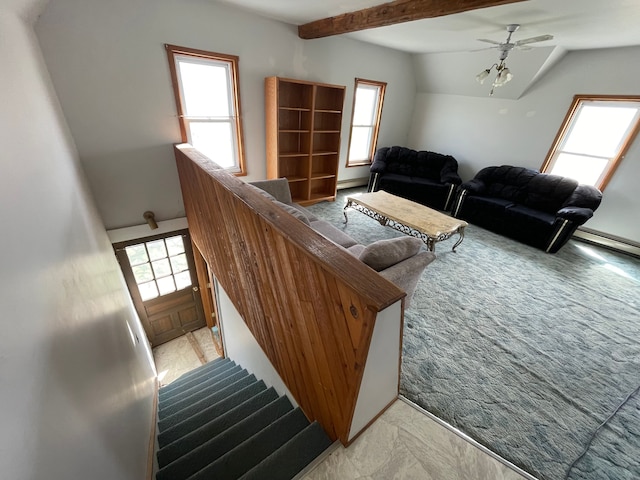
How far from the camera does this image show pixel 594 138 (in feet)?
12.0

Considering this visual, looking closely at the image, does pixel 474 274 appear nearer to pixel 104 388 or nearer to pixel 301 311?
pixel 301 311

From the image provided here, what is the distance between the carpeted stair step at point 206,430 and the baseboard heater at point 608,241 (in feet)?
16.3

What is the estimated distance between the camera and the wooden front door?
321cm

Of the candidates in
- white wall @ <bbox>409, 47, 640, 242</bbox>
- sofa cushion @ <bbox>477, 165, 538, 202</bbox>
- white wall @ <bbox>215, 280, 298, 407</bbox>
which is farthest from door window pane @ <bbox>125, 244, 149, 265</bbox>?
white wall @ <bbox>409, 47, 640, 242</bbox>

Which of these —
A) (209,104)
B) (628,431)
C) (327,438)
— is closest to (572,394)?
(628,431)

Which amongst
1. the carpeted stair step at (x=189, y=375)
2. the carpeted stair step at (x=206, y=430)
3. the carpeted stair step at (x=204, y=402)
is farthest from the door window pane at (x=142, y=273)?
the carpeted stair step at (x=206, y=430)

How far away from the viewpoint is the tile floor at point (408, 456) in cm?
96

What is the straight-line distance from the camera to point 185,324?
3.93 m

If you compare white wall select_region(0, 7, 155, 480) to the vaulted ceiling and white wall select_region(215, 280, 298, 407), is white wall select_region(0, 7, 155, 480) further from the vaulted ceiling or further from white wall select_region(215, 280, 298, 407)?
the vaulted ceiling

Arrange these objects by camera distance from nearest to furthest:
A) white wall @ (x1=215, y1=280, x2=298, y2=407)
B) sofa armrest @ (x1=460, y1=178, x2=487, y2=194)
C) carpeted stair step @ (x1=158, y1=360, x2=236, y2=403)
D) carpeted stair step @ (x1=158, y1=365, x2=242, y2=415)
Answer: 1. white wall @ (x1=215, y1=280, x2=298, y2=407)
2. carpeted stair step @ (x1=158, y1=365, x2=242, y2=415)
3. carpeted stair step @ (x1=158, y1=360, x2=236, y2=403)
4. sofa armrest @ (x1=460, y1=178, x2=487, y2=194)

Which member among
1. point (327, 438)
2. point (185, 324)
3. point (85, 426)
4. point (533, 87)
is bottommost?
point (185, 324)

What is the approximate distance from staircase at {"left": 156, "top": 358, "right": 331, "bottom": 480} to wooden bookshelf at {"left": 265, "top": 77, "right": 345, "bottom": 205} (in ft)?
9.48

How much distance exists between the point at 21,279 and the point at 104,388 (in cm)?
71

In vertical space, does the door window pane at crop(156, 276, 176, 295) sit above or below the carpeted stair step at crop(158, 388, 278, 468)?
below
